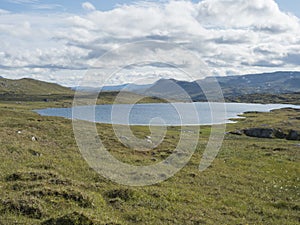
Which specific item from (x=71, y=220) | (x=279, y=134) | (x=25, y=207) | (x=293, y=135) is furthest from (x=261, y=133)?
(x=71, y=220)

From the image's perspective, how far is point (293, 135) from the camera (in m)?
93.9

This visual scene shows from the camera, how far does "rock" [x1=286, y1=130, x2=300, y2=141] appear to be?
9269cm

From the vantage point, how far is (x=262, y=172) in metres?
34.6

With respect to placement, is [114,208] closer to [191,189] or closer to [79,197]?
[79,197]

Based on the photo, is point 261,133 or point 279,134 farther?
point 261,133

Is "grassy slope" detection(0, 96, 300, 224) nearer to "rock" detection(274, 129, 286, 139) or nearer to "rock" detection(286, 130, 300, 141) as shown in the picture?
"rock" detection(286, 130, 300, 141)

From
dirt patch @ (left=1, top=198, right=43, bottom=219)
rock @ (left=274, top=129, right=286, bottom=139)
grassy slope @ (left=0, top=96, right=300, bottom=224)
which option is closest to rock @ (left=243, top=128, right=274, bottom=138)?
rock @ (left=274, top=129, right=286, bottom=139)

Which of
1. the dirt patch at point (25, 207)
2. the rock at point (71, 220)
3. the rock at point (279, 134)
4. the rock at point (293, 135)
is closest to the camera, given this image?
the rock at point (71, 220)


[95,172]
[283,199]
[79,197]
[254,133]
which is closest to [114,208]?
[79,197]

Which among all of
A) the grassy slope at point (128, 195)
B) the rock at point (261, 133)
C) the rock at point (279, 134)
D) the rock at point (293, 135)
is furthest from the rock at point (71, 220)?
the rock at point (279, 134)

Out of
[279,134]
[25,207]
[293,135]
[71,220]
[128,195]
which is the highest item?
[25,207]

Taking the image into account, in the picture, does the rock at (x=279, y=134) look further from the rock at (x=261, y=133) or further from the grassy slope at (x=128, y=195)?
the grassy slope at (x=128, y=195)

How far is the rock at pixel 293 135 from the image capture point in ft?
304

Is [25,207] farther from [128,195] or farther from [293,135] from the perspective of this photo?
[293,135]
